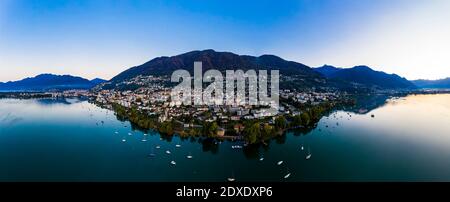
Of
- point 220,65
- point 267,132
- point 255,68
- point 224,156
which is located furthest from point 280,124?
point 220,65

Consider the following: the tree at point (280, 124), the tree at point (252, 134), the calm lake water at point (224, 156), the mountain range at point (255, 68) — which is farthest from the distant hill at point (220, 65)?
the tree at point (252, 134)

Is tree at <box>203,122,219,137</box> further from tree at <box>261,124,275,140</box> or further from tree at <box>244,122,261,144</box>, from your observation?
tree at <box>261,124,275,140</box>

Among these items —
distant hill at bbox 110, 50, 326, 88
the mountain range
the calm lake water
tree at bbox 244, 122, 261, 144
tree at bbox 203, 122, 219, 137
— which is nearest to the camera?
the calm lake water

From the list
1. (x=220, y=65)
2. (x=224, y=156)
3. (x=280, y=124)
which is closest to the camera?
(x=224, y=156)

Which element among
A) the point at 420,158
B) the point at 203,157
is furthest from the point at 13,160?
the point at 420,158

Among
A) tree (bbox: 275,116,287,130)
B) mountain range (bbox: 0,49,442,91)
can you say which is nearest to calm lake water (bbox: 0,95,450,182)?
tree (bbox: 275,116,287,130)

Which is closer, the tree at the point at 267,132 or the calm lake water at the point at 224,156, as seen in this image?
the calm lake water at the point at 224,156

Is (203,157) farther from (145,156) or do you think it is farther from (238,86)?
(238,86)

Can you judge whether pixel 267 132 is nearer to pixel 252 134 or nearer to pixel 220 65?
pixel 252 134

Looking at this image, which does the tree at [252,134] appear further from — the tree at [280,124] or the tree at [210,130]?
the tree at [280,124]
